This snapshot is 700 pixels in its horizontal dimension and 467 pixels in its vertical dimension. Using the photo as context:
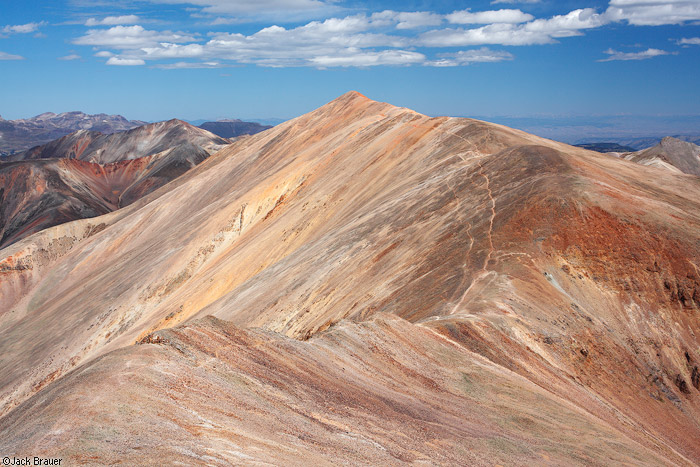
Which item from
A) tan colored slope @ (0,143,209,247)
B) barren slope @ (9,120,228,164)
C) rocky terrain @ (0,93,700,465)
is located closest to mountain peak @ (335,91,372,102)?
rocky terrain @ (0,93,700,465)

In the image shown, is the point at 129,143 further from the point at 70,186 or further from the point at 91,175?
the point at 70,186

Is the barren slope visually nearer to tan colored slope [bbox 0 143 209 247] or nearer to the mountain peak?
tan colored slope [bbox 0 143 209 247]

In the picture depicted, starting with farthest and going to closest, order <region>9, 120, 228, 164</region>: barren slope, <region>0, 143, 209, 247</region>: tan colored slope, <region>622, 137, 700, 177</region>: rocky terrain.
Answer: <region>9, 120, 228, 164</region>: barren slope < <region>622, 137, 700, 177</region>: rocky terrain < <region>0, 143, 209, 247</region>: tan colored slope

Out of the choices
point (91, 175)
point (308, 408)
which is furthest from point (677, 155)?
point (91, 175)

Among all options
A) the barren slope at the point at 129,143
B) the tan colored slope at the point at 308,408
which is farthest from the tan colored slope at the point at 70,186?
the tan colored slope at the point at 308,408

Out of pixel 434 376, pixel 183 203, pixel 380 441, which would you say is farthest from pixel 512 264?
pixel 183 203

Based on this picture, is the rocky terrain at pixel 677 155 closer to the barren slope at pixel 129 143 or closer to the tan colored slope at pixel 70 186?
the tan colored slope at pixel 70 186
